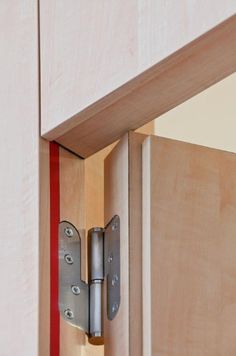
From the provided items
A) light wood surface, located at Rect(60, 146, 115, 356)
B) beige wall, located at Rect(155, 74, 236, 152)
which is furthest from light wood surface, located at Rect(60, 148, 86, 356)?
beige wall, located at Rect(155, 74, 236, 152)

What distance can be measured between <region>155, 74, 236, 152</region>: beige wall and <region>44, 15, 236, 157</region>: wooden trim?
473 millimetres

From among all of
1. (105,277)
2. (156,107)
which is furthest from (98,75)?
(105,277)

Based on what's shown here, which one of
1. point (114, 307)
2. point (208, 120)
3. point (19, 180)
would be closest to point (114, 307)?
point (114, 307)

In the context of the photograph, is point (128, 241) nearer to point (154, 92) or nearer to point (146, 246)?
point (146, 246)

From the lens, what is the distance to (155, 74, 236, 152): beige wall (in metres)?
1.23

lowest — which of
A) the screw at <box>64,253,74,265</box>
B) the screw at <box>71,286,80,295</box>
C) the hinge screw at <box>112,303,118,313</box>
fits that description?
the hinge screw at <box>112,303,118,313</box>

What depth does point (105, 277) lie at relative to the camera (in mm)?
751

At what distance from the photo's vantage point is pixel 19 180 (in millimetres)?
754

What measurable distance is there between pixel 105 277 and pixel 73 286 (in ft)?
0.09

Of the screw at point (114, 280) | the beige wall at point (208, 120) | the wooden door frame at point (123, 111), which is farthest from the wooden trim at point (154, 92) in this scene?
the beige wall at point (208, 120)

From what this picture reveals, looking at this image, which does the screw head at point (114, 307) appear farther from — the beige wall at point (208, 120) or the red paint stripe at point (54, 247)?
the beige wall at point (208, 120)

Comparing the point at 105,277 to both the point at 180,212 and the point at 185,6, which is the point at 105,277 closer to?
the point at 180,212

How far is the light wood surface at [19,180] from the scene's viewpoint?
2.37ft

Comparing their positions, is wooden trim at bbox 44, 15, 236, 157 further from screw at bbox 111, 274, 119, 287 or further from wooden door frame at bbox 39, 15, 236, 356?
screw at bbox 111, 274, 119, 287
